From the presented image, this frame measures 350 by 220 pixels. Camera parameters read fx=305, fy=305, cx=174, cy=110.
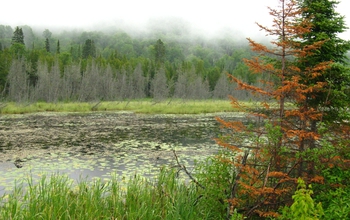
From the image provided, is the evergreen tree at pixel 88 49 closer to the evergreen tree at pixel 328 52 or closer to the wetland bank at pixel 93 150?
Result: the wetland bank at pixel 93 150

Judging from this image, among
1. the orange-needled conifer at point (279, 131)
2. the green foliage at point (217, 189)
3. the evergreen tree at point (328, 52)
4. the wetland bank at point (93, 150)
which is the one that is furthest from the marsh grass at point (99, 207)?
the evergreen tree at point (328, 52)

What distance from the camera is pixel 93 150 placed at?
16031 mm

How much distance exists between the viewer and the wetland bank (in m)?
11.7

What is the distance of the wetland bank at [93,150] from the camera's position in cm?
1174

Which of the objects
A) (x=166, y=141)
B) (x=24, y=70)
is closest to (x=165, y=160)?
(x=166, y=141)

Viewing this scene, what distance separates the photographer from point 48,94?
54.0 m

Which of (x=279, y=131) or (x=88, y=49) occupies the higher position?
(x=88, y=49)

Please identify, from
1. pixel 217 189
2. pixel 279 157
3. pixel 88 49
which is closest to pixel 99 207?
pixel 217 189

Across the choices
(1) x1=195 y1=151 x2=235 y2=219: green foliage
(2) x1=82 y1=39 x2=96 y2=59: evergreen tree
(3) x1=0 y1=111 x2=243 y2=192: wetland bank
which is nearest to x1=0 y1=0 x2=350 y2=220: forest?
(1) x1=195 y1=151 x2=235 y2=219: green foliage

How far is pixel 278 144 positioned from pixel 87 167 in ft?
27.7

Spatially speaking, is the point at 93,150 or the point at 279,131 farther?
the point at 93,150

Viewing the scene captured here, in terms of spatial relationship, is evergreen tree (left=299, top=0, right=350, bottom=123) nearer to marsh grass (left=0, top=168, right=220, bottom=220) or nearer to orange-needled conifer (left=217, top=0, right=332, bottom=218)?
orange-needled conifer (left=217, top=0, right=332, bottom=218)

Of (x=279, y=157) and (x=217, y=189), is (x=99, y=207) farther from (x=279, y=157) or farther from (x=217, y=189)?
(x=279, y=157)

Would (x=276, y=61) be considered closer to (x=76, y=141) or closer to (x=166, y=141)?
(x=166, y=141)
